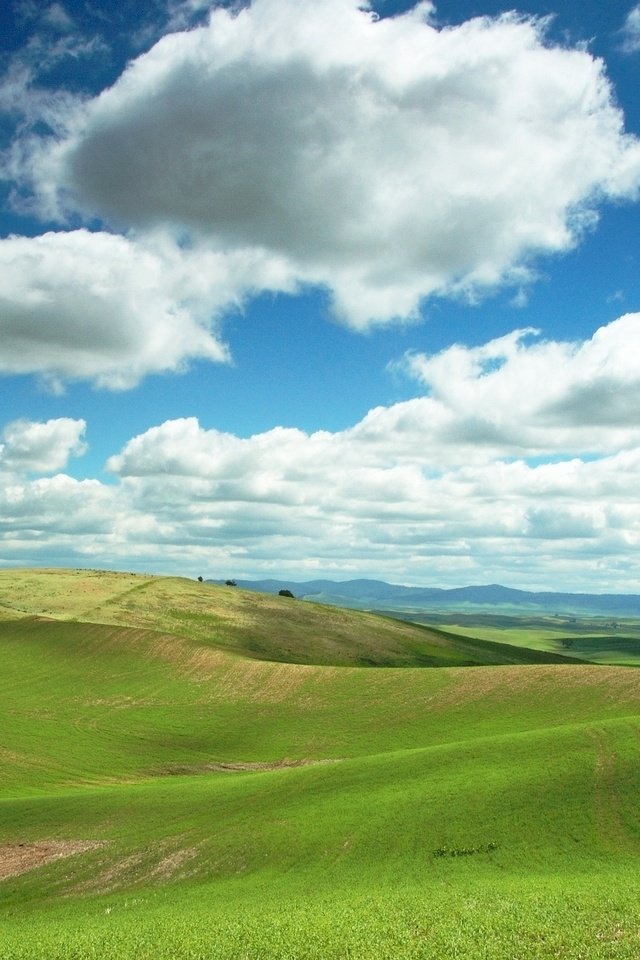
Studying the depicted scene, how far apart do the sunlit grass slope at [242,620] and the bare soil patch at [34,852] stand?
71.3 meters

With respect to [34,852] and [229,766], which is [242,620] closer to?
[229,766]

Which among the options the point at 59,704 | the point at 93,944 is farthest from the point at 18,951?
the point at 59,704

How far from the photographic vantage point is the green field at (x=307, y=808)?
25.2 m

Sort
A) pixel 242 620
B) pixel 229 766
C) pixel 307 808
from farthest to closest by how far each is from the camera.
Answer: pixel 242 620, pixel 229 766, pixel 307 808

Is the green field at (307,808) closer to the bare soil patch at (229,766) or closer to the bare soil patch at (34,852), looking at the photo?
the bare soil patch at (34,852)

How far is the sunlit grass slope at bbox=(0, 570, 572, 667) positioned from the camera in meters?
127

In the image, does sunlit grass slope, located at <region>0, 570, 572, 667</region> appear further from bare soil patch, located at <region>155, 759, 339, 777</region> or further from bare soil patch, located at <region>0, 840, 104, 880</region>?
bare soil patch, located at <region>0, 840, 104, 880</region>

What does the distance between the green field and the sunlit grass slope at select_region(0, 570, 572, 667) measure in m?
16.3

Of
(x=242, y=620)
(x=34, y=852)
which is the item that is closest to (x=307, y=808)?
(x=34, y=852)

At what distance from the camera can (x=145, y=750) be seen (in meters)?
73.9

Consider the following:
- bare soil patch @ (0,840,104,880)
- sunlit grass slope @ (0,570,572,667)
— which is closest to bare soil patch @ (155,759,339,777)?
bare soil patch @ (0,840,104,880)

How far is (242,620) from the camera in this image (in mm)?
142500

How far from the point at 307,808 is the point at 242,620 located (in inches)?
3836

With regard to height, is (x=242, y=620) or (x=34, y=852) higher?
(x=242, y=620)
